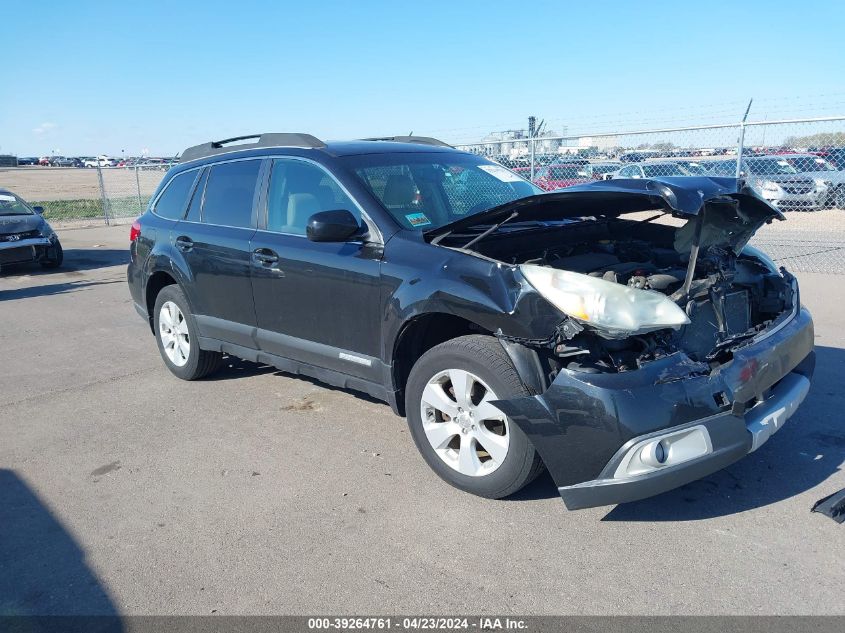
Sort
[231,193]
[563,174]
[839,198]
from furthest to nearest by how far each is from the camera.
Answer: [563,174], [839,198], [231,193]

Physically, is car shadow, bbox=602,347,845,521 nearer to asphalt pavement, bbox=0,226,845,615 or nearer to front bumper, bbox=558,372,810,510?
asphalt pavement, bbox=0,226,845,615

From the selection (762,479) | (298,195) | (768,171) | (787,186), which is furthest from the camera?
(787,186)

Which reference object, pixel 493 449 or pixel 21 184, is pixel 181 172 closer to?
pixel 493 449

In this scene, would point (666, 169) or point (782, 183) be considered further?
point (666, 169)

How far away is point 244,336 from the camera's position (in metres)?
4.98

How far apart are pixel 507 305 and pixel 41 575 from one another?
2396 millimetres

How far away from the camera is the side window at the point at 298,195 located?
432cm

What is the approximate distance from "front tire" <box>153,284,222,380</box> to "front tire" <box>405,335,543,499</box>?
2.46 m

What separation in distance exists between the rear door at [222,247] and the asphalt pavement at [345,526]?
0.64 m

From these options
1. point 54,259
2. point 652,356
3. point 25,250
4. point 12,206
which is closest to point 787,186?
point 652,356

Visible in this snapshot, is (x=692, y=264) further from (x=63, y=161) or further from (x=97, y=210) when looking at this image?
(x=63, y=161)

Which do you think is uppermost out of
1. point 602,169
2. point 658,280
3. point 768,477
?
point 602,169

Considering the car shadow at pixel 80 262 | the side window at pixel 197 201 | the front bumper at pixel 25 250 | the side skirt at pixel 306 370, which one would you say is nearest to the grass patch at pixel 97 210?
the car shadow at pixel 80 262

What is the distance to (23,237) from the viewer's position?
1226 cm
